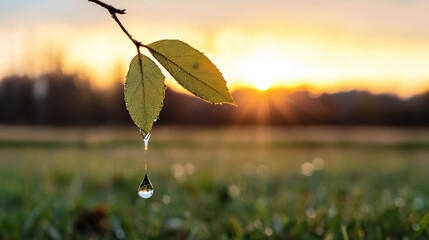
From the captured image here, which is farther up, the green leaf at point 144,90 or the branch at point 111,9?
the branch at point 111,9

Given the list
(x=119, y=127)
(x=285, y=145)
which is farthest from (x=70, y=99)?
(x=285, y=145)

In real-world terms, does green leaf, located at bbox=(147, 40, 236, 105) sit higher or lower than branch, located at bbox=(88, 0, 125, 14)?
lower

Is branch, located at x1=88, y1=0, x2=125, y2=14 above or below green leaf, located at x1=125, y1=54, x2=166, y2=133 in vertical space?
above
